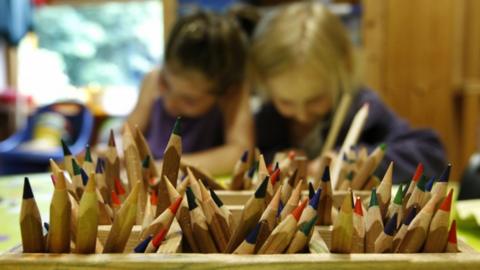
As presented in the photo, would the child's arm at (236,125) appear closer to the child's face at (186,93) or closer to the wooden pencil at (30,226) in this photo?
the child's face at (186,93)

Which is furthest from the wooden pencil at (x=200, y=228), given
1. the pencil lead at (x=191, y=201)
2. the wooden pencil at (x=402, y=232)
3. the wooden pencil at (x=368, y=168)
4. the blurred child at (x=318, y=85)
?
the blurred child at (x=318, y=85)

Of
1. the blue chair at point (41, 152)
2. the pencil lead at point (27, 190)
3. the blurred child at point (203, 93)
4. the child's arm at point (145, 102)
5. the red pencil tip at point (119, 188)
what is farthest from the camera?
the blue chair at point (41, 152)

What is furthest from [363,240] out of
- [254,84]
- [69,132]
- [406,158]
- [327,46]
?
[69,132]

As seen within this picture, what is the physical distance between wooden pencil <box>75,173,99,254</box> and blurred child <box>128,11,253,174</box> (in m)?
0.62

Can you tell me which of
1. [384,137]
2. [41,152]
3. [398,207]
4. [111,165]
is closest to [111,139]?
[111,165]

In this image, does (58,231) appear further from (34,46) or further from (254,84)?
(34,46)

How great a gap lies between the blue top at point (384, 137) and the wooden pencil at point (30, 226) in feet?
1.76

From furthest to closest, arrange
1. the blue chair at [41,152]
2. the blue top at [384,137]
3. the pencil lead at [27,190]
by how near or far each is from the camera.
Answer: the blue chair at [41,152] → the blue top at [384,137] → the pencil lead at [27,190]

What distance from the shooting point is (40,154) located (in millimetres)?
2008

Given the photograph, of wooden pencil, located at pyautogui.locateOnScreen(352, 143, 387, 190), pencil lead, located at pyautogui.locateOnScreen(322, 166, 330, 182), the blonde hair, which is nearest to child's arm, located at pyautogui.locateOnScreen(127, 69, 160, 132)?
the blonde hair

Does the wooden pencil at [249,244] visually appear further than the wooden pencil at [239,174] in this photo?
No

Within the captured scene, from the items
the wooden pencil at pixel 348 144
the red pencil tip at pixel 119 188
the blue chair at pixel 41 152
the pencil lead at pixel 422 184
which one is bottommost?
the blue chair at pixel 41 152

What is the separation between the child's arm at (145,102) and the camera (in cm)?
139

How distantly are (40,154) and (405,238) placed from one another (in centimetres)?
190
